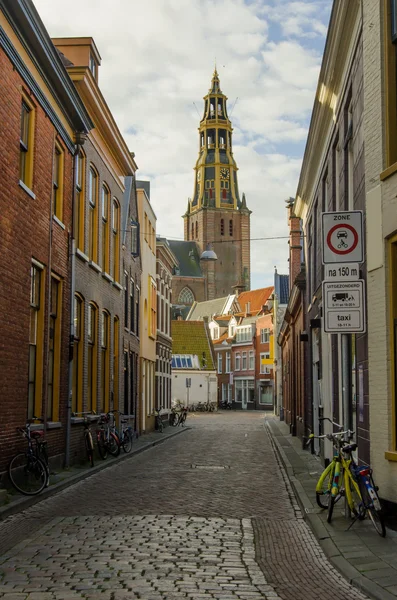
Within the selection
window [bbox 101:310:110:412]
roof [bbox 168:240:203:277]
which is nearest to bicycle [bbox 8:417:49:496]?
Result: window [bbox 101:310:110:412]

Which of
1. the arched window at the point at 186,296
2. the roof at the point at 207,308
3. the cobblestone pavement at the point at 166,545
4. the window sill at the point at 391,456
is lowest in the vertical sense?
the cobblestone pavement at the point at 166,545

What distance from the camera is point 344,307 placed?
8844 millimetres

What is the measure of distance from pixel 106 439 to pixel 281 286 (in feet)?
144

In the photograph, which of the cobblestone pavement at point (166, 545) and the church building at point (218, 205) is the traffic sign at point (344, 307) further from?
the church building at point (218, 205)

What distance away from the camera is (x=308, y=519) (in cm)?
995

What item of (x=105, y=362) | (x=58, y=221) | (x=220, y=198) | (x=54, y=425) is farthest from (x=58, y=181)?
(x=220, y=198)

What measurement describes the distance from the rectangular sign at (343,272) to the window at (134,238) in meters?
18.3

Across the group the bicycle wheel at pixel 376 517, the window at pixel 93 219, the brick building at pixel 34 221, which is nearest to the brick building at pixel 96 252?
the window at pixel 93 219

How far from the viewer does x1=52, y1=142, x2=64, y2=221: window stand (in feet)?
52.5

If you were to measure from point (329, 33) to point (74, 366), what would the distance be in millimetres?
9024

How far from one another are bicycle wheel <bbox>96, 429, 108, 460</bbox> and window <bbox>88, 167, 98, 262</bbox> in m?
4.31

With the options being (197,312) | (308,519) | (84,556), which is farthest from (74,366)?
(197,312)

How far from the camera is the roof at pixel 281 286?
6117 centimetres

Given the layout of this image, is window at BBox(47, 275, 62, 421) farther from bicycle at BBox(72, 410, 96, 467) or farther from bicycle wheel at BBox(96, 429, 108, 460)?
bicycle wheel at BBox(96, 429, 108, 460)
